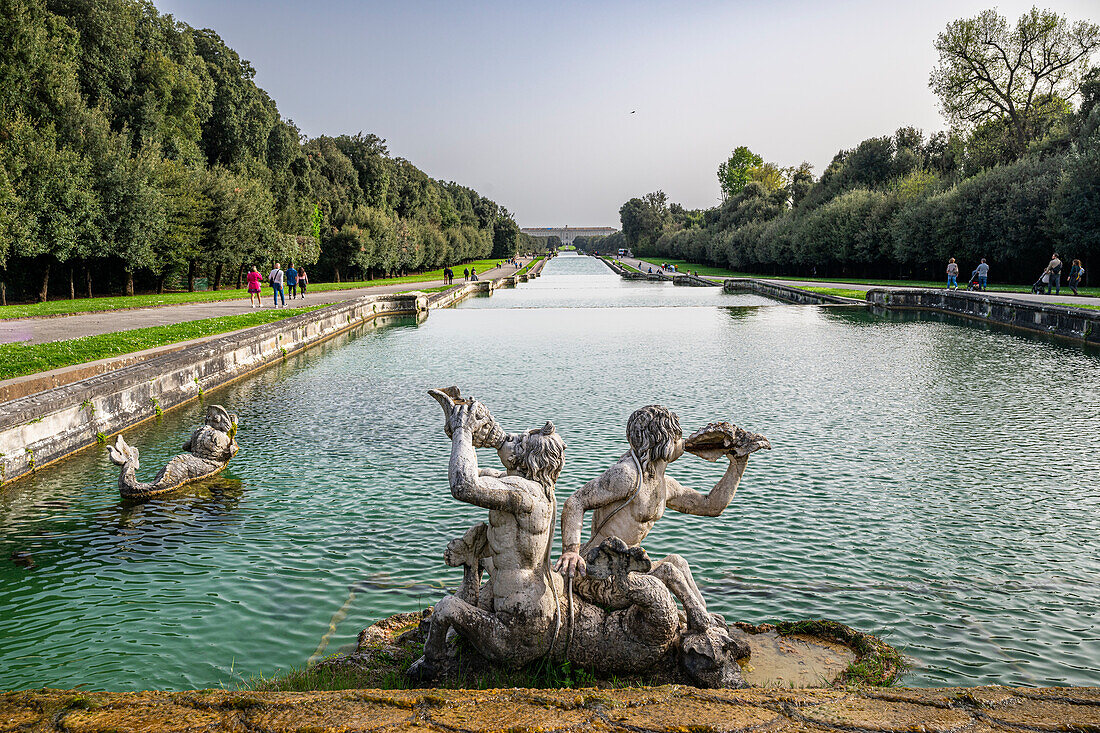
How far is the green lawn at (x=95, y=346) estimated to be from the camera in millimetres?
12766

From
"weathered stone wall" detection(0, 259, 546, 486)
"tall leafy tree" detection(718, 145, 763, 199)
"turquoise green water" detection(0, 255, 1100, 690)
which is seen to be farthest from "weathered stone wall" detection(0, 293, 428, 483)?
"tall leafy tree" detection(718, 145, 763, 199)

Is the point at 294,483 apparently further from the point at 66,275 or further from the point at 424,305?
the point at 66,275

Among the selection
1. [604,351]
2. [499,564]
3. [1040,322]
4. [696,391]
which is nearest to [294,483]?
[499,564]

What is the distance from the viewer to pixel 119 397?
1107 centimetres

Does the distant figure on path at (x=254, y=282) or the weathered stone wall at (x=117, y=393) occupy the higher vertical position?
the distant figure on path at (x=254, y=282)

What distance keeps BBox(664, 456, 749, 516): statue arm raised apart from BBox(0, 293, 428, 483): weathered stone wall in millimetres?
7558

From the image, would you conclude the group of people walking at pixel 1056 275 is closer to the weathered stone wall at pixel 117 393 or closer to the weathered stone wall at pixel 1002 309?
the weathered stone wall at pixel 1002 309

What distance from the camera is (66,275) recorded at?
115 feet

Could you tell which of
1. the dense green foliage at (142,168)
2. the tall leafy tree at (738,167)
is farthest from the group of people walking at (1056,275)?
the tall leafy tree at (738,167)

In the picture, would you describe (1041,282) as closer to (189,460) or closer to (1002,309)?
(1002,309)

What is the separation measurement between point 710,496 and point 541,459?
1366 mm

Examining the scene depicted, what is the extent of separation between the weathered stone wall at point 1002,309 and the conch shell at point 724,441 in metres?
18.6

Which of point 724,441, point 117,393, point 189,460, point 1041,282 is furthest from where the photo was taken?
point 1041,282

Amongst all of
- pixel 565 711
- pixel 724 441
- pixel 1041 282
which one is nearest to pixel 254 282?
pixel 724 441
